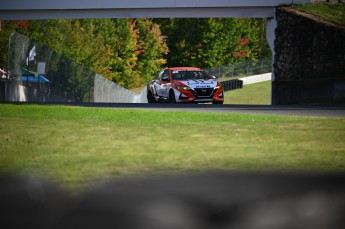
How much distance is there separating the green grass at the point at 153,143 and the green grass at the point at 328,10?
17.1 m

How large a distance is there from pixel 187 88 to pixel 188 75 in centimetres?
172

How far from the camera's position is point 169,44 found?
315 ft

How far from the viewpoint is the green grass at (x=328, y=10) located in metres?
33.1

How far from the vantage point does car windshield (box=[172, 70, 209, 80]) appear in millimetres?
31297

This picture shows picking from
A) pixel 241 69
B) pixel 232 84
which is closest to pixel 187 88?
pixel 232 84

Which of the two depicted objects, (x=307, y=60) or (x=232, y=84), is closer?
(x=307, y=60)

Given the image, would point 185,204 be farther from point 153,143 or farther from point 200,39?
point 200,39

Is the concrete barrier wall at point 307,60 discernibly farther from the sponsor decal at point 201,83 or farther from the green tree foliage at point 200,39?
the green tree foliage at point 200,39

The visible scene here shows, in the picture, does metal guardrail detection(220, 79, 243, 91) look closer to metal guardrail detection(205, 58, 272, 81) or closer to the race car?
metal guardrail detection(205, 58, 272, 81)

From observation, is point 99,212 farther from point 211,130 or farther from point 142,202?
point 211,130

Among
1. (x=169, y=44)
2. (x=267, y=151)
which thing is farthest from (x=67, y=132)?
(x=169, y=44)

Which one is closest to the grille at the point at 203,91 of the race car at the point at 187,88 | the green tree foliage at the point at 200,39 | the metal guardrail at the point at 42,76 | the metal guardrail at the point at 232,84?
the race car at the point at 187,88

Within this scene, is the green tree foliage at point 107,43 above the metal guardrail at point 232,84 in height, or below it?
above

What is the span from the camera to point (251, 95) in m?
75.4
